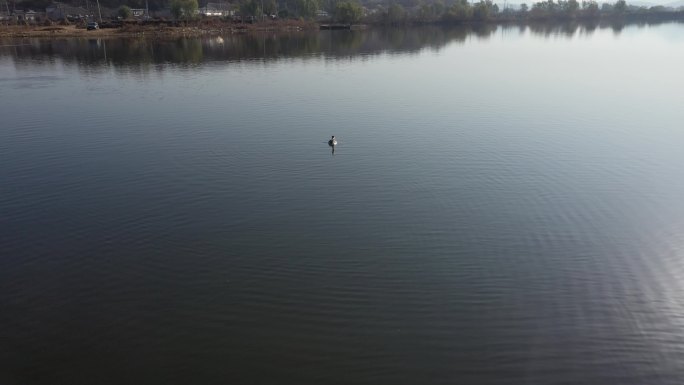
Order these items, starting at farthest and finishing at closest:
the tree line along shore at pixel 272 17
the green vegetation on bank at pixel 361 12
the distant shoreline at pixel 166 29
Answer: the green vegetation on bank at pixel 361 12
the tree line along shore at pixel 272 17
the distant shoreline at pixel 166 29

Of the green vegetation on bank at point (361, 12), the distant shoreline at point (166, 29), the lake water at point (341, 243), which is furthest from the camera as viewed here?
the green vegetation on bank at point (361, 12)

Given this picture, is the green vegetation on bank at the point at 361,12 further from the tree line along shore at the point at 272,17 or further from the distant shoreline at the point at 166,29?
the distant shoreline at the point at 166,29

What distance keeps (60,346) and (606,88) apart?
35358mm

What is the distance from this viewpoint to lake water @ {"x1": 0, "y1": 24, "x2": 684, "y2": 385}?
849 cm

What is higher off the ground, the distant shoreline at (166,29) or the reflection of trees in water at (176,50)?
the distant shoreline at (166,29)

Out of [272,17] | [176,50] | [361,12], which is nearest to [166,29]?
[176,50]

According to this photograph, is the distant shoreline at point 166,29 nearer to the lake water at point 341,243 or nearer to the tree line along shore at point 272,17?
the tree line along shore at point 272,17

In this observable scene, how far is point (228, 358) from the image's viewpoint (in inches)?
333

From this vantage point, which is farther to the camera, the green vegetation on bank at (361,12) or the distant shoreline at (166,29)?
the green vegetation on bank at (361,12)

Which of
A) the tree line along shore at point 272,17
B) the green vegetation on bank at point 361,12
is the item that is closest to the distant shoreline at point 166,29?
the tree line along shore at point 272,17

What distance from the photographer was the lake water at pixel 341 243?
8492 mm

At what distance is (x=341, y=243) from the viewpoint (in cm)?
1216

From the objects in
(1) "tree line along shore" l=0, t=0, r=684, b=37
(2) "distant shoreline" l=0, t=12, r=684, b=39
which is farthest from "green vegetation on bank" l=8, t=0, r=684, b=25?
(2) "distant shoreline" l=0, t=12, r=684, b=39

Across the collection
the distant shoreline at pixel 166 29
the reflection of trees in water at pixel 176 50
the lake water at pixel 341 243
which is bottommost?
the lake water at pixel 341 243
